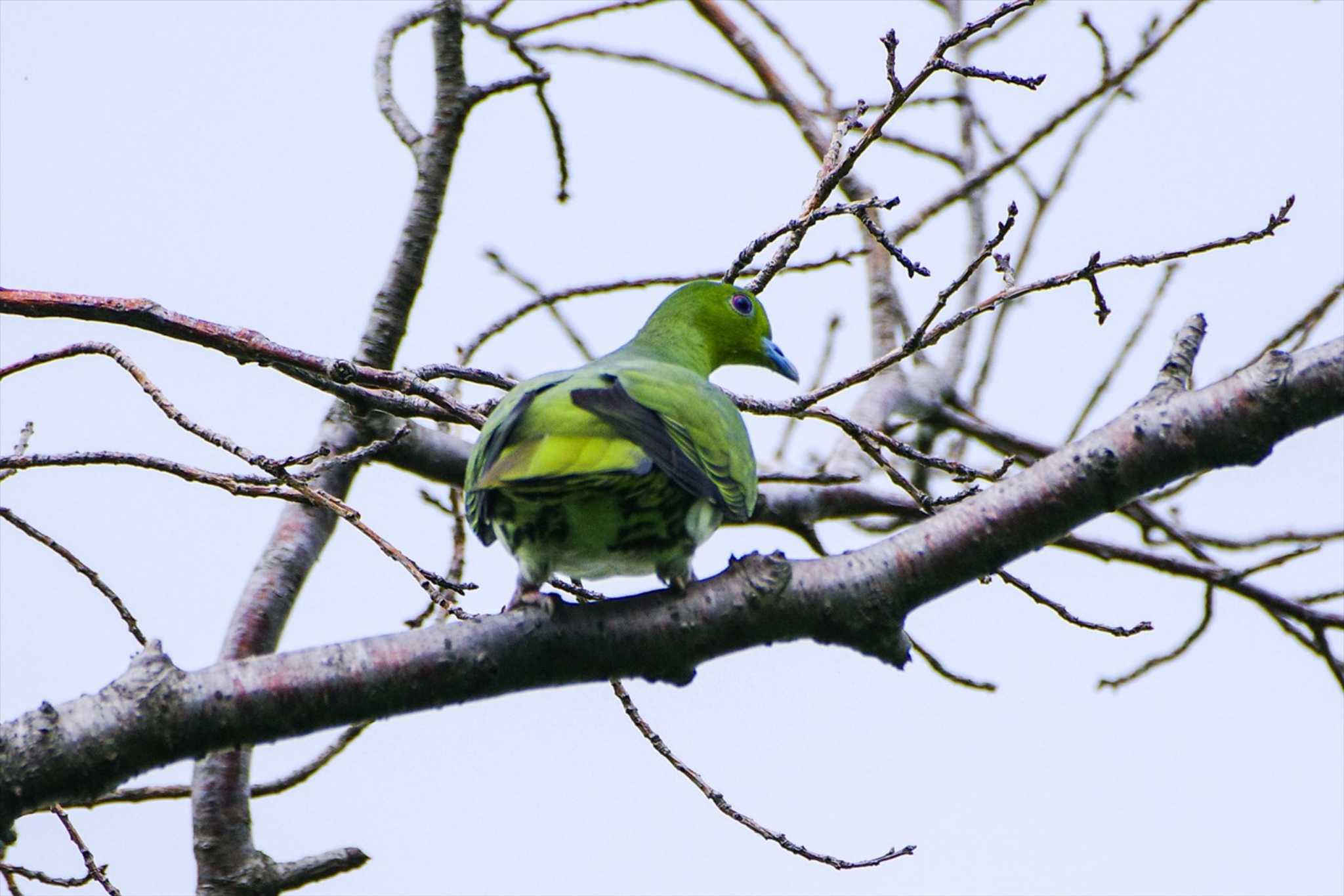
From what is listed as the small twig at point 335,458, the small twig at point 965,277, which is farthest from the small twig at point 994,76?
the small twig at point 335,458

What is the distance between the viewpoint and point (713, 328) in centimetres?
510

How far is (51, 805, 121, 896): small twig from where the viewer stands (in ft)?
10.3

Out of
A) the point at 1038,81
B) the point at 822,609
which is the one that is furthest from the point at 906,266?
the point at 822,609

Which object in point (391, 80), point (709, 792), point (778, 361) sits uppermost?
point (391, 80)

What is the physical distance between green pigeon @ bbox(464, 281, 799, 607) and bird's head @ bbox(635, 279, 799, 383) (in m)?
1.41

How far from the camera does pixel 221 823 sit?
376 centimetres

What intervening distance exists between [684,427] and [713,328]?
1.85m

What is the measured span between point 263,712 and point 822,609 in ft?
3.54

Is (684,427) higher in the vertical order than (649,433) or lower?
higher

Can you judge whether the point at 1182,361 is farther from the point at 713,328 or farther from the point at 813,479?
the point at 713,328

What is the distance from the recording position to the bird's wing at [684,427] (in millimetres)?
3055

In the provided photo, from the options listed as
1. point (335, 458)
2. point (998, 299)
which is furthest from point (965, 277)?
point (335, 458)

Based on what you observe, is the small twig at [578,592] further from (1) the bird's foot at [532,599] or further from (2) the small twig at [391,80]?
(2) the small twig at [391,80]

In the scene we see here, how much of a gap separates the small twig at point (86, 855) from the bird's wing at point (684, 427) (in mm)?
1560
